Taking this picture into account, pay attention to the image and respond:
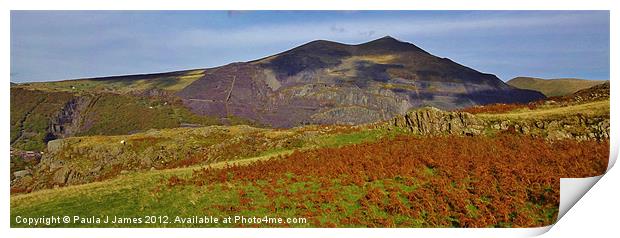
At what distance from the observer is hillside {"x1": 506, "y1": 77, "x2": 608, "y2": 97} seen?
18688 mm

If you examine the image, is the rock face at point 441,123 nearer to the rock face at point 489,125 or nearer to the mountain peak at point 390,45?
the rock face at point 489,125

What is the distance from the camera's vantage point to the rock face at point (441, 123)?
18.6 m

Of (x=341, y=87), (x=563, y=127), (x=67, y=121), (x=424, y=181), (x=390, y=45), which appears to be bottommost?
(x=424, y=181)

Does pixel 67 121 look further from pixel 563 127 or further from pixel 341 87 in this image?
pixel 563 127

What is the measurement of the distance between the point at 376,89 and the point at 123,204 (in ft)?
31.7

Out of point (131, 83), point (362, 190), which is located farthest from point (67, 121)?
point (362, 190)

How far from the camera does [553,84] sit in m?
19.3

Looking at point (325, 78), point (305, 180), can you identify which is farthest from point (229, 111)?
point (305, 180)

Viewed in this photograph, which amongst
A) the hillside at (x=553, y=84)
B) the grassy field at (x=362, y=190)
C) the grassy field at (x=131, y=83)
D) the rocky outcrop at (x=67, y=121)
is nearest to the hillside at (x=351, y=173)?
the grassy field at (x=362, y=190)

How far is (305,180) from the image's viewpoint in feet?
51.1

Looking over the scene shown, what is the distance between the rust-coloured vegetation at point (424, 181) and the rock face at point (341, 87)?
8.67 ft

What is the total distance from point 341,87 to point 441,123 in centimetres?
369

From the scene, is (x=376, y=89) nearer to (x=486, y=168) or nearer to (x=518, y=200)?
(x=486, y=168)

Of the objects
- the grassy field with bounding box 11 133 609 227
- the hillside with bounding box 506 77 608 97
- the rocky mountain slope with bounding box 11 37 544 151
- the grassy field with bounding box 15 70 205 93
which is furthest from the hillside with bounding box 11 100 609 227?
the grassy field with bounding box 15 70 205 93
